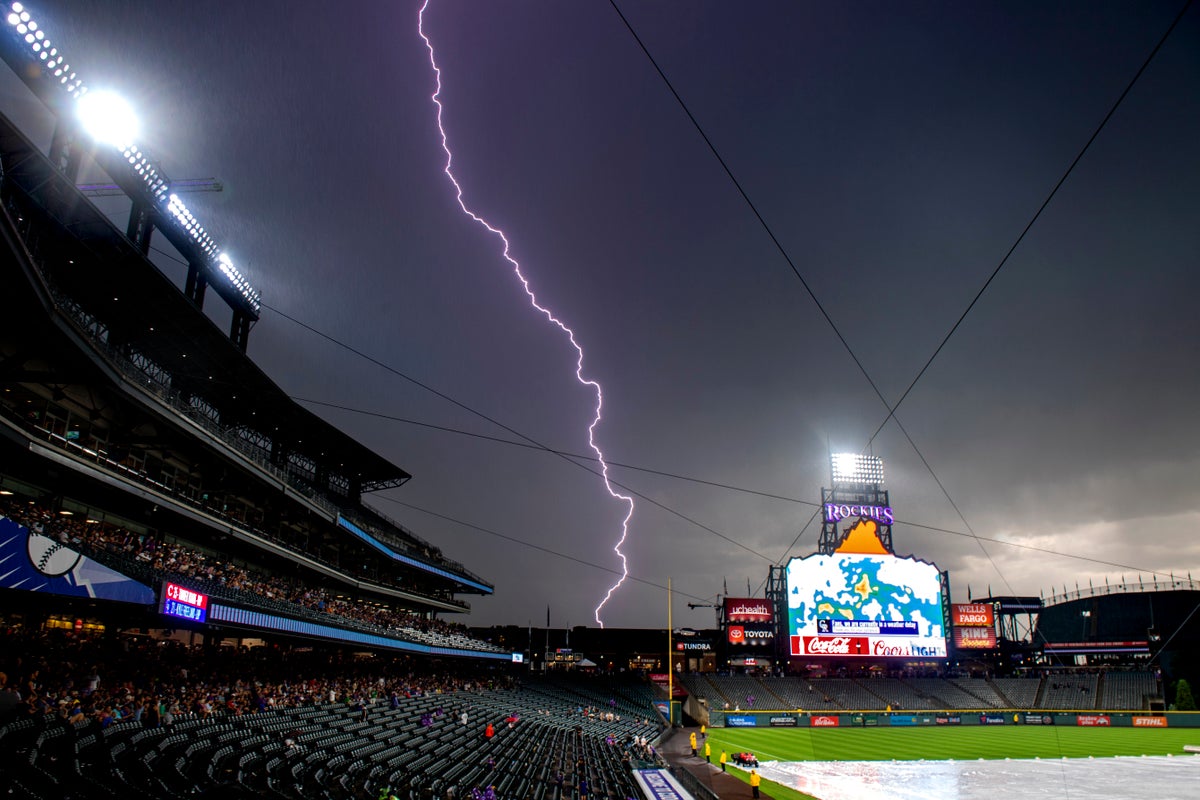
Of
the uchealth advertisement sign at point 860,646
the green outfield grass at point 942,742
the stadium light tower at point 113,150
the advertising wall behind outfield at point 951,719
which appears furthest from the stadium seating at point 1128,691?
the stadium light tower at point 113,150

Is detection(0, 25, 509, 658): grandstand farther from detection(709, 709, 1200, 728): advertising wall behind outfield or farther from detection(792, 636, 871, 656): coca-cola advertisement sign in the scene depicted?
detection(792, 636, 871, 656): coca-cola advertisement sign

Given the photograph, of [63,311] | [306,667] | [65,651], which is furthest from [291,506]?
[63,311]

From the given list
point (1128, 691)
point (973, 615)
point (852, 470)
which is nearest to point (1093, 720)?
point (1128, 691)

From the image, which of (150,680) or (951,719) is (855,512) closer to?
(951,719)

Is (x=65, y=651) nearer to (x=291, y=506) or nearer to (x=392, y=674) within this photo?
(x=291, y=506)

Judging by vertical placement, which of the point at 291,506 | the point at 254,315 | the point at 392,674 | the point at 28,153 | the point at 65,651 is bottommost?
the point at 392,674

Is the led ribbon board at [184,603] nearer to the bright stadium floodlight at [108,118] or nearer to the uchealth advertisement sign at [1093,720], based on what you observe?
the bright stadium floodlight at [108,118]
